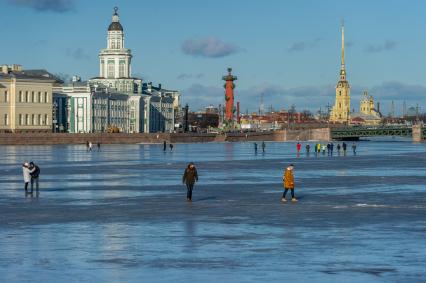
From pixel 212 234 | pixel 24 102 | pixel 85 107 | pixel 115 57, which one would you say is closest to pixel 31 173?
pixel 212 234

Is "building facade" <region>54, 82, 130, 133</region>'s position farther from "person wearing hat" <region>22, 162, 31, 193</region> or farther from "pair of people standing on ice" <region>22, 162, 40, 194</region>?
"pair of people standing on ice" <region>22, 162, 40, 194</region>

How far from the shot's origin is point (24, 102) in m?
149

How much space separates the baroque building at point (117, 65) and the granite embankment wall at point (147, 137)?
2797cm

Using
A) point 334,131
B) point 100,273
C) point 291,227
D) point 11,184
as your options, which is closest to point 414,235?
point 291,227

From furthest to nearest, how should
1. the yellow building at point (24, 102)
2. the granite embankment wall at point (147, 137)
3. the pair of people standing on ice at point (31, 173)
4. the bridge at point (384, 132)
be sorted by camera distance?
1. the bridge at point (384, 132)
2. the yellow building at point (24, 102)
3. the granite embankment wall at point (147, 137)
4. the pair of people standing on ice at point (31, 173)

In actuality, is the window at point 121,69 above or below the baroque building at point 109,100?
above

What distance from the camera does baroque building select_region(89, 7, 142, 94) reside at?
194125mm

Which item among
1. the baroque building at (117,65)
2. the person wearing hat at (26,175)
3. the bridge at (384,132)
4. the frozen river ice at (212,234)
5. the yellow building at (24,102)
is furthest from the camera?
the baroque building at (117,65)

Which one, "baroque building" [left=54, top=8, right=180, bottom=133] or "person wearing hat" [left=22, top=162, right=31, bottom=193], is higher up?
"baroque building" [left=54, top=8, right=180, bottom=133]

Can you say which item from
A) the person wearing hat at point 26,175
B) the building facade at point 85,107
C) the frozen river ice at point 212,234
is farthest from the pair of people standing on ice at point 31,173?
the building facade at point 85,107

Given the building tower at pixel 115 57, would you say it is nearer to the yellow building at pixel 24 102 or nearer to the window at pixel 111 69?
the window at pixel 111 69

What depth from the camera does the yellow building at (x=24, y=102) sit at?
147 meters

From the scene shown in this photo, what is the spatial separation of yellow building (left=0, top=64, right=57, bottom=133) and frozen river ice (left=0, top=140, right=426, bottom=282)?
109151 millimetres

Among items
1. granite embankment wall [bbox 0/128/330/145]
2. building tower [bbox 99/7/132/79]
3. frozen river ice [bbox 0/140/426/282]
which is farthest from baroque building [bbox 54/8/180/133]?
frozen river ice [bbox 0/140/426/282]
